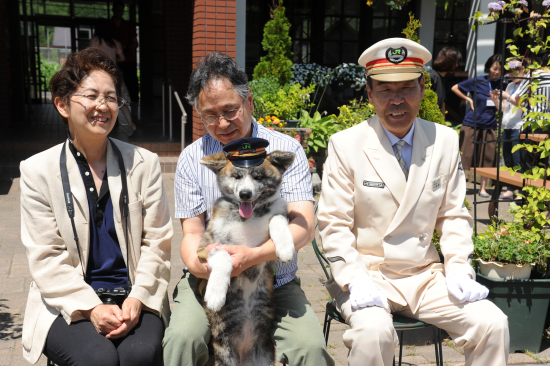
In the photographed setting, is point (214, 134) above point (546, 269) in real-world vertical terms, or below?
above

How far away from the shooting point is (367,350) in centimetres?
238

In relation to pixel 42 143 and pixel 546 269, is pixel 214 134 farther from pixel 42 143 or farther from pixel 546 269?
pixel 42 143

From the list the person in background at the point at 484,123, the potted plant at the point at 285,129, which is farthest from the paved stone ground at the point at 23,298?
the person in background at the point at 484,123

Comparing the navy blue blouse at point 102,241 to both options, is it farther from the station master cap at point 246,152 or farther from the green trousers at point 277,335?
the station master cap at point 246,152

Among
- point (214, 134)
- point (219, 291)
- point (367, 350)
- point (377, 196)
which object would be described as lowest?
point (367, 350)

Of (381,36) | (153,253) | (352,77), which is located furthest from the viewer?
(381,36)

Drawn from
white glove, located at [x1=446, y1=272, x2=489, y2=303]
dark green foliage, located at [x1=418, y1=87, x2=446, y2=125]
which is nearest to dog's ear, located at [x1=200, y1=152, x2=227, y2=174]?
white glove, located at [x1=446, y1=272, x2=489, y2=303]

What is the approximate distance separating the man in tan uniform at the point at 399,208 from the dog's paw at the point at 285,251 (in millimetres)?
390

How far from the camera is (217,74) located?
2.57 meters

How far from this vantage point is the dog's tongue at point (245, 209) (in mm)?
2398

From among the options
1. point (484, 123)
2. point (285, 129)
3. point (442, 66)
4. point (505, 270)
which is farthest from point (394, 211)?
point (442, 66)

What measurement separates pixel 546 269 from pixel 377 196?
5.53ft

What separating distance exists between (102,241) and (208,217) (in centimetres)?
59

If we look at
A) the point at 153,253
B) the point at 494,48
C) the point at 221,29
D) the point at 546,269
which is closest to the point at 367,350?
the point at 153,253
